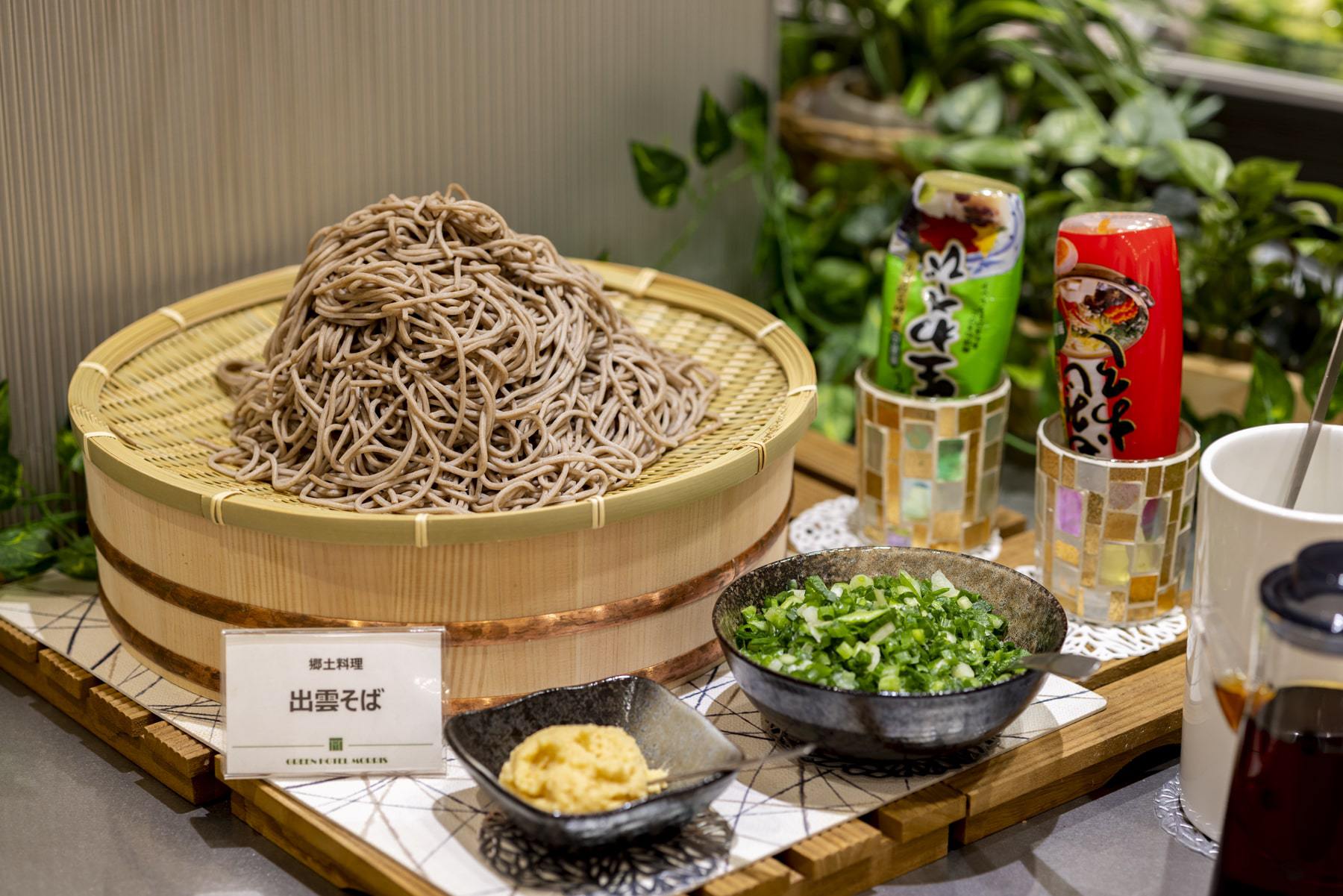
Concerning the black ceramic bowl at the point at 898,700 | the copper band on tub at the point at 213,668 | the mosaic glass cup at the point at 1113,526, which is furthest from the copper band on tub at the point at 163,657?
the mosaic glass cup at the point at 1113,526

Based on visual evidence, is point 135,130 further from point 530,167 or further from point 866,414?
point 866,414

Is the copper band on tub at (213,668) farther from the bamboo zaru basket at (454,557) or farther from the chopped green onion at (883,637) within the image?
the chopped green onion at (883,637)

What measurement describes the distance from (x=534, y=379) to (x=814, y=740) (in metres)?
0.68

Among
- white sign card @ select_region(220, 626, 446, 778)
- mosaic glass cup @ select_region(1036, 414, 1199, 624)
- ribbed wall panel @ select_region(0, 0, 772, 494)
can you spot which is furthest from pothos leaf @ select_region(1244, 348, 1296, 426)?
white sign card @ select_region(220, 626, 446, 778)

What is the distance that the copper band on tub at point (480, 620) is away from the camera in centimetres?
191

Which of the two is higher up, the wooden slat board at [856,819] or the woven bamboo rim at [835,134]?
the woven bamboo rim at [835,134]

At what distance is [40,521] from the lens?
2.44m

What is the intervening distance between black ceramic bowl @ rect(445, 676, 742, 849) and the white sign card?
81 mm

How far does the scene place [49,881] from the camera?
1.82m

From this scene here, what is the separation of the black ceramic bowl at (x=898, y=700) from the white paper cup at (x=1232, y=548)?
0.19m

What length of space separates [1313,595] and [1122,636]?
2.46ft

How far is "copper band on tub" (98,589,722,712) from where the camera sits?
1.97 metres

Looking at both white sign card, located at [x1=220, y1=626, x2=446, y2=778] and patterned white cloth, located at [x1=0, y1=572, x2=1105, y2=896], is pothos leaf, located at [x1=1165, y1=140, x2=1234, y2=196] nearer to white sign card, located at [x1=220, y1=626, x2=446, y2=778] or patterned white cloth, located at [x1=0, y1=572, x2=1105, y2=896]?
patterned white cloth, located at [x1=0, y1=572, x2=1105, y2=896]

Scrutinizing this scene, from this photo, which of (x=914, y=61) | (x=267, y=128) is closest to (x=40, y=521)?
(x=267, y=128)
